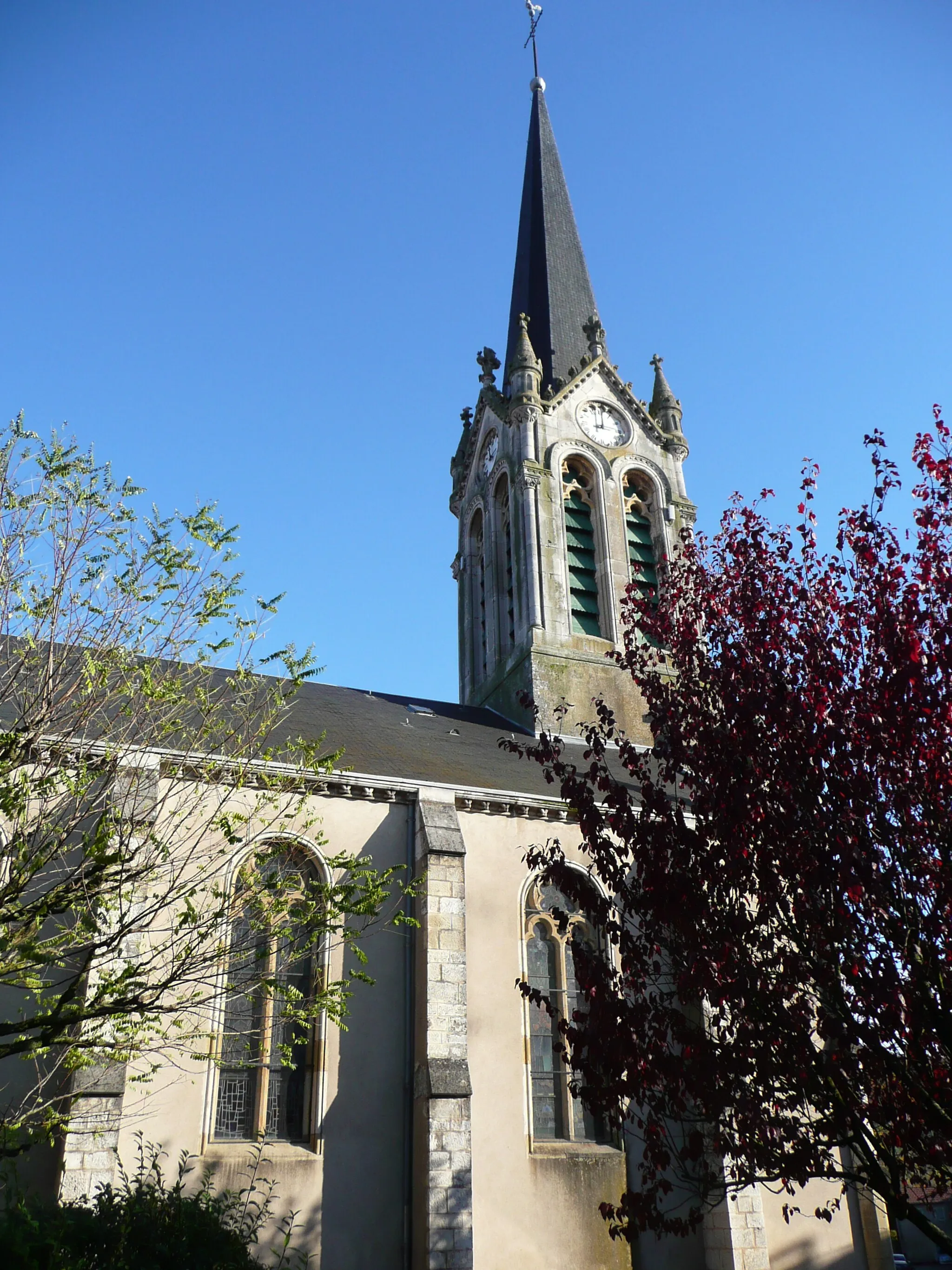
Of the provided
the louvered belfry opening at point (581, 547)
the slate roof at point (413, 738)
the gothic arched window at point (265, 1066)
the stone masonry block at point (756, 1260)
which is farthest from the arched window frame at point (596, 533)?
the stone masonry block at point (756, 1260)

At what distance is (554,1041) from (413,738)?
5.09 metres

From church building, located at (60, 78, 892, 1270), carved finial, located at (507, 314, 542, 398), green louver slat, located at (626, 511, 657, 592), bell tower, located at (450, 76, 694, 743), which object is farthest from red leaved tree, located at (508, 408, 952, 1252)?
carved finial, located at (507, 314, 542, 398)

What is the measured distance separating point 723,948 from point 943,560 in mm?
3196

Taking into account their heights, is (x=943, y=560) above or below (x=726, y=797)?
above

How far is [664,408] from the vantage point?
23.7 meters

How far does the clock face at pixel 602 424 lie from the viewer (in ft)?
73.4

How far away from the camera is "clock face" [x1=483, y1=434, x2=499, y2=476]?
2283cm

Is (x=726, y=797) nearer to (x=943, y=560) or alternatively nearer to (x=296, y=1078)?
(x=943, y=560)

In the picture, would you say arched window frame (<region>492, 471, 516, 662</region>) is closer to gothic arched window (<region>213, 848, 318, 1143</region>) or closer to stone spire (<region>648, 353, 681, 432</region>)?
stone spire (<region>648, 353, 681, 432</region>)

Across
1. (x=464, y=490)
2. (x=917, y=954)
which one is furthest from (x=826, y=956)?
(x=464, y=490)

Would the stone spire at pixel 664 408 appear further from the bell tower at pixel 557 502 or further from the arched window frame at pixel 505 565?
the arched window frame at pixel 505 565

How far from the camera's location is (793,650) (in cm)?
774

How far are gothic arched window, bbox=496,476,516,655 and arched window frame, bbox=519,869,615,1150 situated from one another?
759cm

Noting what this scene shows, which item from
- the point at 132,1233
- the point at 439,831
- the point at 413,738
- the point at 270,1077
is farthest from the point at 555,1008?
the point at 132,1233
